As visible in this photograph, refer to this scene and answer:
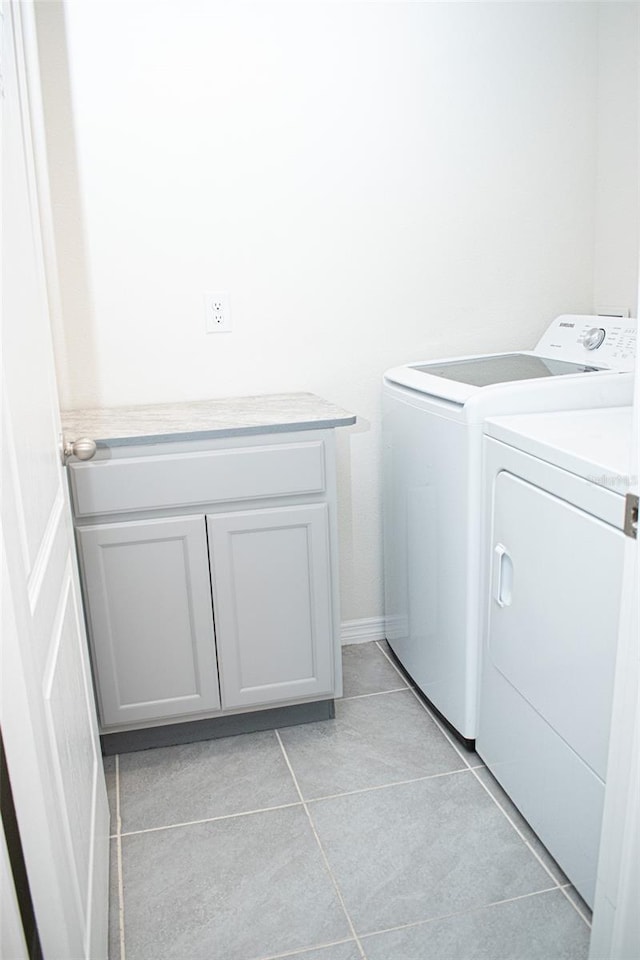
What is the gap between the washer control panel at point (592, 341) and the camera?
208 cm

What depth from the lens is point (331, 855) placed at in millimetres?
1708

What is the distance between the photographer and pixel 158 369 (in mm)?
2289

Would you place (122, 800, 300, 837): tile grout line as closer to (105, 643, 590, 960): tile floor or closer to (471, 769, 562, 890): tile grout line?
(105, 643, 590, 960): tile floor

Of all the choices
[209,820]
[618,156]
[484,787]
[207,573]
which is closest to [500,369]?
[618,156]

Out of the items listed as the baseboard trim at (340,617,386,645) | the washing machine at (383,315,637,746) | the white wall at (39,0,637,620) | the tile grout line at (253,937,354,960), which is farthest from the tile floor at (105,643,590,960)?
the white wall at (39,0,637,620)

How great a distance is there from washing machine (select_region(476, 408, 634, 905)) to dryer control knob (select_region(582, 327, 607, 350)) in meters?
0.42

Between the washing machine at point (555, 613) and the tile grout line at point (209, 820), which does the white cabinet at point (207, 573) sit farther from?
the washing machine at point (555, 613)

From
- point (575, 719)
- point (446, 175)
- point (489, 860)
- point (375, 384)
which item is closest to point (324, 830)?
point (489, 860)

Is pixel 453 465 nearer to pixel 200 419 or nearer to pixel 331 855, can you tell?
pixel 200 419

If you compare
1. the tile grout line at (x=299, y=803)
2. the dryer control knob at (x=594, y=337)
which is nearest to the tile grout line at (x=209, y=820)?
the tile grout line at (x=299, y=803)

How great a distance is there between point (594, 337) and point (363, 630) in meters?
1.20

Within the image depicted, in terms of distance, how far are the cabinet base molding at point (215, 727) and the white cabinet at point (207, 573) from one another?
0.19ft

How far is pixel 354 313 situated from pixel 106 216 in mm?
770

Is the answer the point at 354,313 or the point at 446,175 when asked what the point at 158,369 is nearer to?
the point at 354,313
